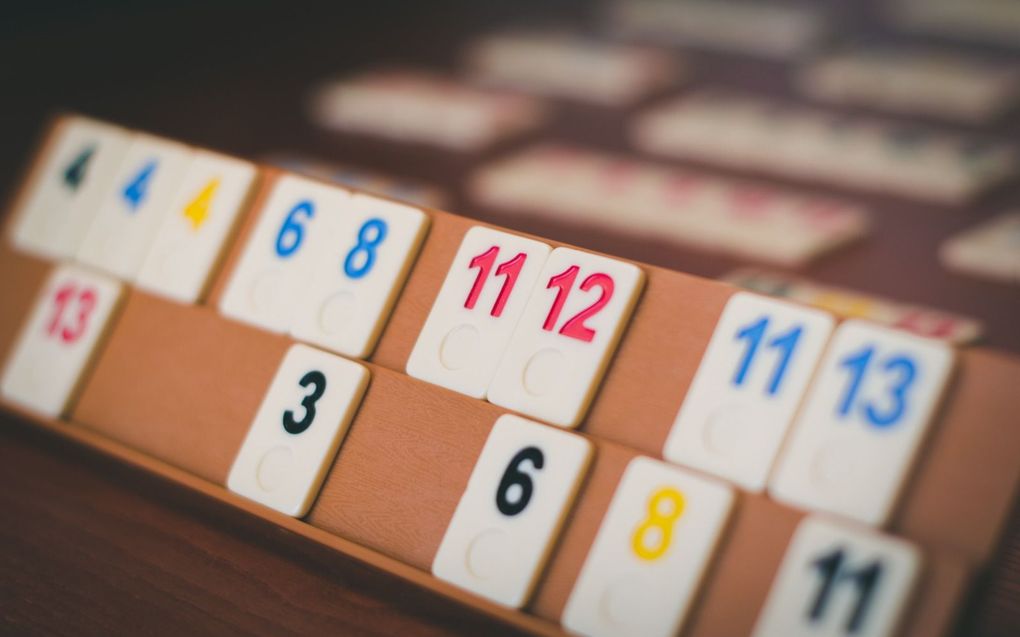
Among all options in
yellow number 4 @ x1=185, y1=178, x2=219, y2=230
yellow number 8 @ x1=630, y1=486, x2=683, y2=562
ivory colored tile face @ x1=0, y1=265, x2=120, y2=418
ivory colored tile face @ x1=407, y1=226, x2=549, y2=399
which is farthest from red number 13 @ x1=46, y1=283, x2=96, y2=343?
yellow number 8 @ x1=630, y1=486, x2=683, y2=562

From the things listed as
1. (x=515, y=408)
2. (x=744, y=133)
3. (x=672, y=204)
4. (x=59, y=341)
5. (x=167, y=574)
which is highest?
(x=744, y=133)

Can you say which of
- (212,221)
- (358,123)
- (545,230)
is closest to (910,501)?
(212,221)

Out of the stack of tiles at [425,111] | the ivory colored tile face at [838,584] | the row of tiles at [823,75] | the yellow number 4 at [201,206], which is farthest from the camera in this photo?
the row of tiles at [823,75]

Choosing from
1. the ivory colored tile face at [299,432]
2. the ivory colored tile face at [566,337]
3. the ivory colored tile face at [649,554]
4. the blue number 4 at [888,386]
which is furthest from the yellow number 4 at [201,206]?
the blue number 4 at [888,386]

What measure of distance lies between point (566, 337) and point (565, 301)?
1.2 inches

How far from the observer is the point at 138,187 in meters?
1.00

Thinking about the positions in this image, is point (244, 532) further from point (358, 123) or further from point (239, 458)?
point (358, 123)

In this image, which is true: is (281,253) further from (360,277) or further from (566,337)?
(566,337)

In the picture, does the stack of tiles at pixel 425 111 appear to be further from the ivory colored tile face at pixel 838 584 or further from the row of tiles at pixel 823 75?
the ivory colored tile face at pixel 838 584

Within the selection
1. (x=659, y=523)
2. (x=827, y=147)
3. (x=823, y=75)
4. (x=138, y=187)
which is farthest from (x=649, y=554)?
(x=823, y=75)

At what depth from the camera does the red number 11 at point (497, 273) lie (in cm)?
81

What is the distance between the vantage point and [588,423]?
0.76 meters

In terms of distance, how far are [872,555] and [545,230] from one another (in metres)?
1.06

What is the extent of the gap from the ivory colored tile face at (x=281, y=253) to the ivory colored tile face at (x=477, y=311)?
140 millimetres
